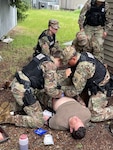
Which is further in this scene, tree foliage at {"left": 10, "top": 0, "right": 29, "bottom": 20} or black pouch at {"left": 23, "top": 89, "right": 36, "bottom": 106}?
tree foliage at {"left": 10, "top": 0, "right": 29, "bottom": 20}

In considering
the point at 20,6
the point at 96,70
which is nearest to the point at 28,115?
the point at 96,70

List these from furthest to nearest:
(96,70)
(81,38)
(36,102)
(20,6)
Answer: (20,6), (81,38), (96,70), (36,102)

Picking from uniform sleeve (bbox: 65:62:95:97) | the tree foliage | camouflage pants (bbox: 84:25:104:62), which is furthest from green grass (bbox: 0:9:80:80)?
uniform sleeve (bbox: 65:62:95:97)

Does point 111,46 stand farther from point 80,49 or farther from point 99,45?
point 80,49

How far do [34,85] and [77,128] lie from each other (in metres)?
0.84

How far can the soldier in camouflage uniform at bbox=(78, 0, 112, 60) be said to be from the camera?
5402mm

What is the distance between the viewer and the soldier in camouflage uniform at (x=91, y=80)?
11.5 feet

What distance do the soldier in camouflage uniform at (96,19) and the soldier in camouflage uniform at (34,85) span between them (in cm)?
225

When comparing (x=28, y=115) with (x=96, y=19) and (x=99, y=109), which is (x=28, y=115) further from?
(x=96, y=19)

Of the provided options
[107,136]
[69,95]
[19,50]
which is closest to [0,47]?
[19,50]

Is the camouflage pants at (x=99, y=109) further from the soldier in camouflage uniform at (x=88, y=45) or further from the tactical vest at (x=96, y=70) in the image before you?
the soldier in camouflage uniform at (x=88, y=45)

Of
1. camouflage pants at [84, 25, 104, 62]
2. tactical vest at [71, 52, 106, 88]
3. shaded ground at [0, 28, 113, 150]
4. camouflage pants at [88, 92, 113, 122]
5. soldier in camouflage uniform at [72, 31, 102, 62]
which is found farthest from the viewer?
camouflage pants at [84, 25, 104, 62]

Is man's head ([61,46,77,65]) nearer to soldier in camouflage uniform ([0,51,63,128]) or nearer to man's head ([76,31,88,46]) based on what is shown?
A: soldier in camouflage uniform ([0,51,63,128])

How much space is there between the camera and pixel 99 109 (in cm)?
378
